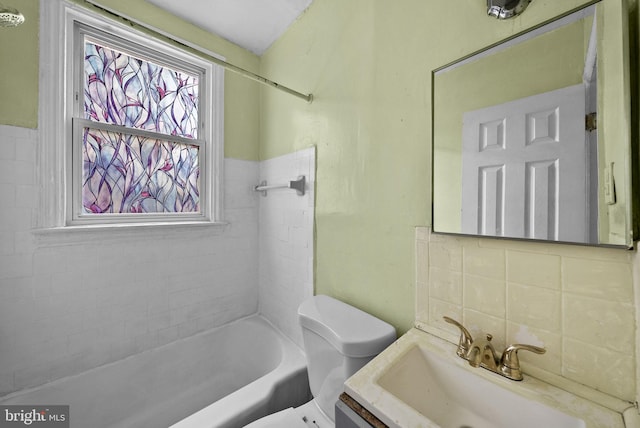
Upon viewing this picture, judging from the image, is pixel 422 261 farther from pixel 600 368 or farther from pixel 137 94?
pixel 137 94

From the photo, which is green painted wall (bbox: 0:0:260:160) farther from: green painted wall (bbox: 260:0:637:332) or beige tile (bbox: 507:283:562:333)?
beige tile (bbox: 507:283:562:333)

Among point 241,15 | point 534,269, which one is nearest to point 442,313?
point 534,269

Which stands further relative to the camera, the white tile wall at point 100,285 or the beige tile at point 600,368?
the white tile wall at point 100,285

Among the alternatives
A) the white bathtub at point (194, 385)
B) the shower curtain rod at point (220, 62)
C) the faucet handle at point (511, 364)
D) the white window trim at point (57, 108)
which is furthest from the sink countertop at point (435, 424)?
the white window trim at point (57, 108)

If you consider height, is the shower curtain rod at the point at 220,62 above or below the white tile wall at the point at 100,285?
above

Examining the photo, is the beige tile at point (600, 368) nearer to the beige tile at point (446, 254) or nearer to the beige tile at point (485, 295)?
the beige tile at point (485, 295)

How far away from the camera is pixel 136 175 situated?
1.58 metres

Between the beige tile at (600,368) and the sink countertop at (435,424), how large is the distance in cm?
5

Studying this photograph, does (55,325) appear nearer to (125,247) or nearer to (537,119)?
(125,247)

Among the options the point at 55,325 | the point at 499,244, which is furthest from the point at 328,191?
the point at 55,325

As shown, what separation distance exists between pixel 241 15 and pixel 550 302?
2.10m

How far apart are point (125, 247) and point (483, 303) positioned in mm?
1834

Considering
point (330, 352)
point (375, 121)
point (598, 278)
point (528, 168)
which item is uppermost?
point (375, 121)

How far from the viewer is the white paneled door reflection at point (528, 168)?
64cm
